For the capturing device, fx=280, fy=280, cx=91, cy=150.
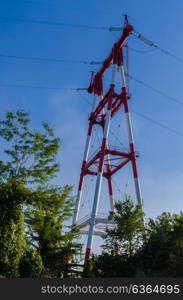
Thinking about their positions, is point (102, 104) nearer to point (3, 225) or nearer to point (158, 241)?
point (158, 241)

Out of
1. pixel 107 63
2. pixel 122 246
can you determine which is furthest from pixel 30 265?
pixel 107 63

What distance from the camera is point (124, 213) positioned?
1705 centimetres

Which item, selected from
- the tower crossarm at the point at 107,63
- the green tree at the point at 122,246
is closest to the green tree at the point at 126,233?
the green tree at the point at 122,246

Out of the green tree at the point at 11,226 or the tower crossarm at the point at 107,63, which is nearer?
the green tree at the point at 11,226

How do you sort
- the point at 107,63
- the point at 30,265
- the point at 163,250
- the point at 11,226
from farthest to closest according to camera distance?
the point at 107,63 < the point at 163,250 < the point at 30,265 < the point at 11,226

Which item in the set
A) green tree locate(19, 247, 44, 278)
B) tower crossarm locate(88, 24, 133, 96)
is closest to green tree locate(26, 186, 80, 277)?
green tree locate(19, 247, 44, 278)

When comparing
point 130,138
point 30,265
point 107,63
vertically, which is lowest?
point 30,265

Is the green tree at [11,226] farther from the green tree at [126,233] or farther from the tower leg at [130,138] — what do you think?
the tower leg at [130,138]

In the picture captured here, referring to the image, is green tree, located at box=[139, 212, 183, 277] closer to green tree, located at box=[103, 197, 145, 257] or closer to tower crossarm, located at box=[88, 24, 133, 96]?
green tree, located at box=[103, 197, 145, 257]

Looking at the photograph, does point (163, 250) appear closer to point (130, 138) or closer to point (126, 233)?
point (126, 233)

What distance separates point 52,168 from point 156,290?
8970 mm

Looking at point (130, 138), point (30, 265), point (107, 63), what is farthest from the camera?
point (107, 63)

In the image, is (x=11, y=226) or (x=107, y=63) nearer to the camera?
(x=11, y=226)

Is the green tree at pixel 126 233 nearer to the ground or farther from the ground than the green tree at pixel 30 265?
farther from the ground
